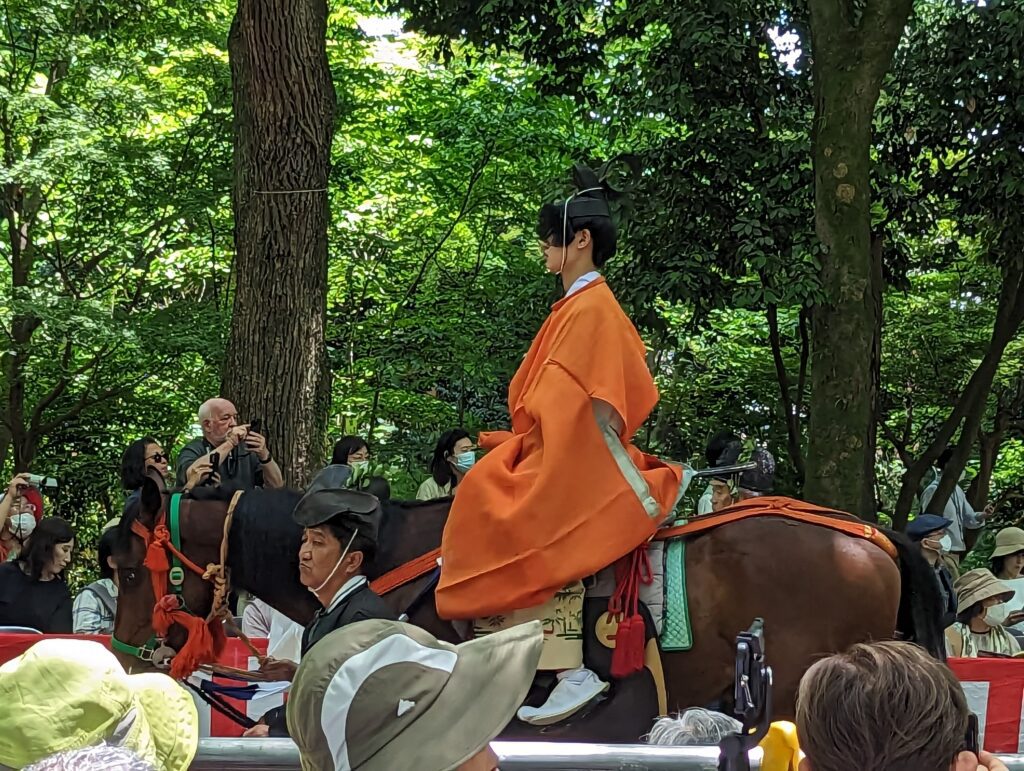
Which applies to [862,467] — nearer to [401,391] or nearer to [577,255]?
[577,255]

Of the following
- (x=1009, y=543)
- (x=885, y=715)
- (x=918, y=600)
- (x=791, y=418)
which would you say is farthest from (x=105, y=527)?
(x=791, y=418)

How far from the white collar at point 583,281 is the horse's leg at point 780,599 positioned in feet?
3.38

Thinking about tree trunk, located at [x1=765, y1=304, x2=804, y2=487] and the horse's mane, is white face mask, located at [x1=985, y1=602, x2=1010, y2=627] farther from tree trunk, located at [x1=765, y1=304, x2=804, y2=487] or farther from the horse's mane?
tree trunk, located at [x1=765, y1=304, x2=804, y2=487]

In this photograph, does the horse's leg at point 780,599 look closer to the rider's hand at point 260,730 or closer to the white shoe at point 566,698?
the white shoe at point 566,698

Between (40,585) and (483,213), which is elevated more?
(483,213)

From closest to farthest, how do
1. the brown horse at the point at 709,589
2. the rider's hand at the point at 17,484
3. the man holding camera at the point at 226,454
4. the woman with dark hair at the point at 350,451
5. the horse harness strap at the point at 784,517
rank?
the brown horse at the point at 709,589, the horse harness strap at the point at 784,517, the man holding camera at the point at 226,454, the woman with dark hair at the point at 350,451, the rider's hand at the point at 17,484

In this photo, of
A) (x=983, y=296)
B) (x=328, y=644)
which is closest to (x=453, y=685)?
(x=328, y=644)

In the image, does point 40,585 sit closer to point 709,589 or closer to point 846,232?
point 709,589

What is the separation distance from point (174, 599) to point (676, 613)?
5.90ft

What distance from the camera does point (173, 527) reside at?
4.04 m

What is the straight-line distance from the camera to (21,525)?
22.9 ft

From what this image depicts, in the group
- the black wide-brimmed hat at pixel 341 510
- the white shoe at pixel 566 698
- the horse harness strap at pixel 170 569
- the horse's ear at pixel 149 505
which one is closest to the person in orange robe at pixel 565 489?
the white shoe at pixel 566 698

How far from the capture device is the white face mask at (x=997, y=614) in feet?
21.1

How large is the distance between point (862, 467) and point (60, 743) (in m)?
6.61
